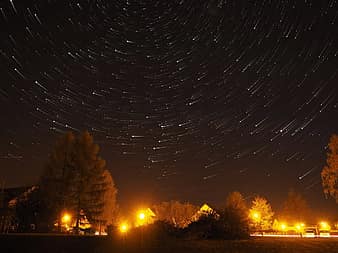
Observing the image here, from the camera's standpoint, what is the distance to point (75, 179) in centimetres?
3191

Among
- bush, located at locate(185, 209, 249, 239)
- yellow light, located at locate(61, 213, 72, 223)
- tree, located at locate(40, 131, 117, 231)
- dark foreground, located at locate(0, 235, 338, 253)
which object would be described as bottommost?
dark foreground, located at locate(0, 235, 338, 253)

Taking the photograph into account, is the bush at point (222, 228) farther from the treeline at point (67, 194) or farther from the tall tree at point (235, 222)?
the treeline at point (67, 194)

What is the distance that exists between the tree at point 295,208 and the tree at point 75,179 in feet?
139

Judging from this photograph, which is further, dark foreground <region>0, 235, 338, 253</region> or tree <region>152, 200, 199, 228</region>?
tree <region>152, 200, 199, 228</region>

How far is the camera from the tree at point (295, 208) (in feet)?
214

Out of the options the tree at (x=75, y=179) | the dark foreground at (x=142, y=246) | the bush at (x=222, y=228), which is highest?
the tree at (x=75, y=179)

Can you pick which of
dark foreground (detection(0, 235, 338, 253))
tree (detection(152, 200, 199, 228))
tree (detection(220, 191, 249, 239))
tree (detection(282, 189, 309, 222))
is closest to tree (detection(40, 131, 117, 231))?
dark foreground (detection(0, 235, 338, 253))

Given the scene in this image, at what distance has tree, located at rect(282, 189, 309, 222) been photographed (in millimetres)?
65188

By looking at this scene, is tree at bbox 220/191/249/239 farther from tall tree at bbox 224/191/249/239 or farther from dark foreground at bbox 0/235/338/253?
dark foreground at bbox 0/235/338/253

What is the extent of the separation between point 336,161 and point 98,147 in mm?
20765

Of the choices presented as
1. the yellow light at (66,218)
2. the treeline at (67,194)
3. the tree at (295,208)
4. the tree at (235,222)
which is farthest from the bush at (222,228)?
the tree at (295,208)

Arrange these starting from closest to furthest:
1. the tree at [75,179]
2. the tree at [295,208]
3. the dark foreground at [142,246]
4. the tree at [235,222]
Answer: the dark foreground at [142,246], the tree at [235,222], the tree at [75,179], the tree at [295,208]

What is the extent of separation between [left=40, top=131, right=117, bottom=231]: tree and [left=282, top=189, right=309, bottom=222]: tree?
42.4 meters

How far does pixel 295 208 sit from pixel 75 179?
1860 inches
